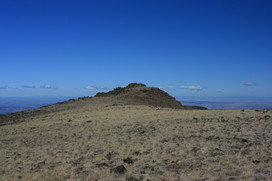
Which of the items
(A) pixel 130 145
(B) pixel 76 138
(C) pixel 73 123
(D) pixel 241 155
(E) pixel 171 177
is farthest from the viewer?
(C) pixel 73 123

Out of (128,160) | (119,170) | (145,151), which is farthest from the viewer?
(145,151)

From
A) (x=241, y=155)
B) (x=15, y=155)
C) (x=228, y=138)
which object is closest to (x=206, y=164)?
(x=241, y=155)

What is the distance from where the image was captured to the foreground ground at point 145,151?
33.8 feet

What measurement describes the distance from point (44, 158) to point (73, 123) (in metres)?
11.8

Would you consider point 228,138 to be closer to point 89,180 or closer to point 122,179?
point 122,179

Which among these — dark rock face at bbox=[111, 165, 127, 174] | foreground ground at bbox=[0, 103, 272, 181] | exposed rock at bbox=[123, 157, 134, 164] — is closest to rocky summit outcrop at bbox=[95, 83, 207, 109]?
foreground ground at bbox=[0, 103, 272, 181]

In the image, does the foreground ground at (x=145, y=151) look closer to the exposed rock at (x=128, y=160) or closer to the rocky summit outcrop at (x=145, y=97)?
the exposed rock at (x=128, y=160)

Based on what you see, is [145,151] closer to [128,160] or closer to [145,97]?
[128,160]

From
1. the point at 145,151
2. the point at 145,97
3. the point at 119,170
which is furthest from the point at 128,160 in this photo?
the point at 145,97

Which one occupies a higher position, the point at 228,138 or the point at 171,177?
the point at 228,138

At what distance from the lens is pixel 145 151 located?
45.8 feet

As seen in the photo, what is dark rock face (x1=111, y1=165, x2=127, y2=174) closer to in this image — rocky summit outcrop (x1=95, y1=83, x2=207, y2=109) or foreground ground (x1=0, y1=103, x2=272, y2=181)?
foreground ground (x1=0, y1=103, x2=272, y2=181)

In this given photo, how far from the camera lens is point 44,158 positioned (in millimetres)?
14609

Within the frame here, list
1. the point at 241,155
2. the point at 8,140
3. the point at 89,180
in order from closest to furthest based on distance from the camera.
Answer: the point at 89,180 < the point at 241,155 < the point at 8,140
